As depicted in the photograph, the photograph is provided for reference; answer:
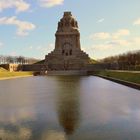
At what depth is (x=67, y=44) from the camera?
405 feet

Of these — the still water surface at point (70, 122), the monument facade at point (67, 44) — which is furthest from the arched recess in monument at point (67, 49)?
the still water surface at point (70, 122)

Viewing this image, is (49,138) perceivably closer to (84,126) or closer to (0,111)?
(84,126)

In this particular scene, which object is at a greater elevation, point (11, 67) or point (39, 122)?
point (11, 67)

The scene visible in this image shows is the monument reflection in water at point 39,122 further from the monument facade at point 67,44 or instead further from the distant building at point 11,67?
the monument facade at point 67,44

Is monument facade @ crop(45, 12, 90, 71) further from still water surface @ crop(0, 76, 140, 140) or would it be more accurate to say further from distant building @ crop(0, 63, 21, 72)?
still water surface @ crop(0, 76, 140, 140)

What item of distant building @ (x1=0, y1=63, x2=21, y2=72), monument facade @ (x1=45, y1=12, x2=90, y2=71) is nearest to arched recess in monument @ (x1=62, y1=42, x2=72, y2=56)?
monument facade @ (x1=45, y1=12, x2=90, y2=71)

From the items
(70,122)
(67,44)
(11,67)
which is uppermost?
(67,44)

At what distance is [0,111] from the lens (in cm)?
1981

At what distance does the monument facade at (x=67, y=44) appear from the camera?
115 metres

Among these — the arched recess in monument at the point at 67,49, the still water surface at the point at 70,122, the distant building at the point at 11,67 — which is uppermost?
the arched recess in monument at the point at 67,49

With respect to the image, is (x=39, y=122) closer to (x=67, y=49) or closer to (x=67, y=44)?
(x=67, y=49)

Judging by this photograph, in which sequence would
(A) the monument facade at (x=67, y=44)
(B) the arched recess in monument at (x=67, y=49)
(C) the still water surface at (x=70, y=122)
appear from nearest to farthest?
(C) the still water surface at (x=70, y=122)
(A) the monument facade at (x=67, y=44)
(B) the arched recess in monument at (x=67, y=49)

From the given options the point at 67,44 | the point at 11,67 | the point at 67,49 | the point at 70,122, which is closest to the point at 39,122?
the point at 70,122

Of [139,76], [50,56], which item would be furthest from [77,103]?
[50,56]
